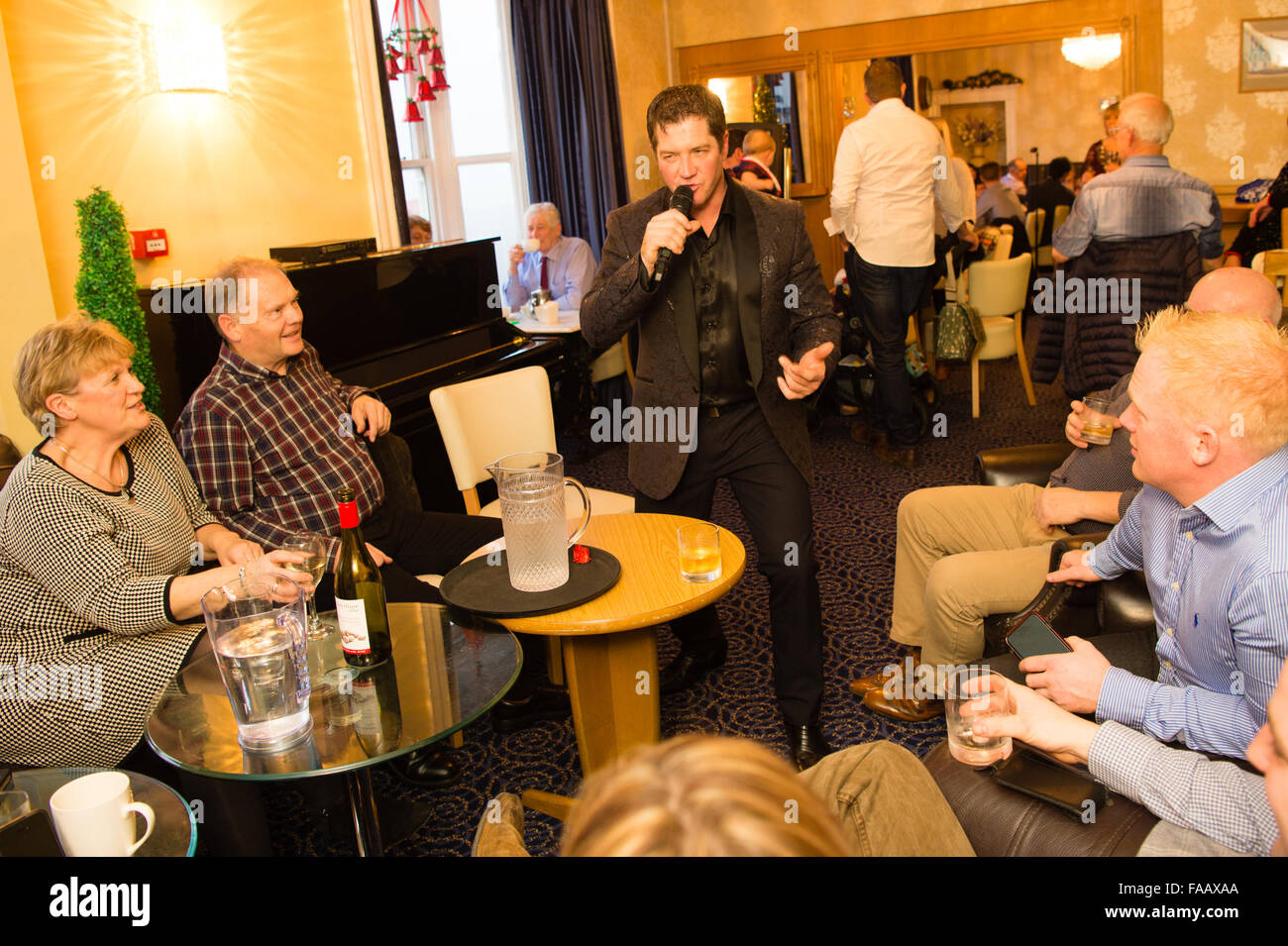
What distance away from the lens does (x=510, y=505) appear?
2.06 m

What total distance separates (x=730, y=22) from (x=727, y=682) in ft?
20.2

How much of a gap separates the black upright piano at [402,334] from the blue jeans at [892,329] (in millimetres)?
1594

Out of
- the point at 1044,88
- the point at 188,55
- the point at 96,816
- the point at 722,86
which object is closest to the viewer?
the point at 96,816

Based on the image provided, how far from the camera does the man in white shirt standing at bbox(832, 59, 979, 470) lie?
16.3ft

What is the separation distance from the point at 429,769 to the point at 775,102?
20.9 feet

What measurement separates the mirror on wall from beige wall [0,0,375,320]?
13.4 feet

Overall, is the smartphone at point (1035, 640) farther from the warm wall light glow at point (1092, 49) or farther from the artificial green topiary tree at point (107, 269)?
the warm wall light glow at point (1092, 49)

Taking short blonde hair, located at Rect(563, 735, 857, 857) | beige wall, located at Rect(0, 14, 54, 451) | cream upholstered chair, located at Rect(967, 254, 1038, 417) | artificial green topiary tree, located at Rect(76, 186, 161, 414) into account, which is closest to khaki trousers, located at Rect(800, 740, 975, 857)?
short blonde hair, located at Rect(563, 735, 857, 857)

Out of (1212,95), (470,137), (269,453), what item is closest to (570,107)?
(470,137)

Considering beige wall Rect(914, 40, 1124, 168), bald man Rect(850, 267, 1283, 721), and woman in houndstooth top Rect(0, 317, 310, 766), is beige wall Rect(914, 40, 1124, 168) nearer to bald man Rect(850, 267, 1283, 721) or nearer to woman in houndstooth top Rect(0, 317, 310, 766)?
bald man Rect(850, 267, 1283, 721)

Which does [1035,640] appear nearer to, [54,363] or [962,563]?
[962,563]

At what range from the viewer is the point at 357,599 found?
1861 mm

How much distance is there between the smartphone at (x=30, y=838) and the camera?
139 centimetres
